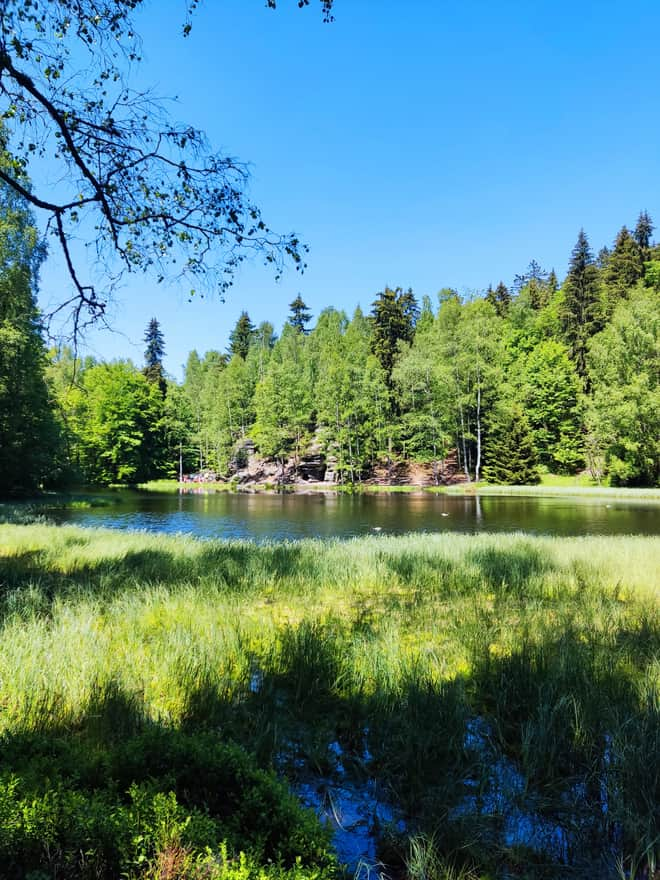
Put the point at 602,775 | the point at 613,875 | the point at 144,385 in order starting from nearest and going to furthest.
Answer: the point at 613,875 < the point at 602,775 < the point at 144,385

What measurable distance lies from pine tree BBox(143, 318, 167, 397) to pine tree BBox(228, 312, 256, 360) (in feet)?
45.2

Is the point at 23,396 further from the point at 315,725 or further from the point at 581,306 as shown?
the point at 581,306

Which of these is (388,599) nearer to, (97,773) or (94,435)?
(97,773)

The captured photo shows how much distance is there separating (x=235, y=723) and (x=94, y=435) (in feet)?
205

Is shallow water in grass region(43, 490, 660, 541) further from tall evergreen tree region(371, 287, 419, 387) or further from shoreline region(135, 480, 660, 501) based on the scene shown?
tall evergreen tree region(371, 287, 419, 387)

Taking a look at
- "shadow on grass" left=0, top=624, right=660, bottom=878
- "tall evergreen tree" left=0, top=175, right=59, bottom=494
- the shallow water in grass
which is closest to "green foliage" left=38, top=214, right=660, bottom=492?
"tall evergreen tree" left=0, top=175, right=59, bottom=494

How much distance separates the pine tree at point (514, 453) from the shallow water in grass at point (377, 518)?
11.9m

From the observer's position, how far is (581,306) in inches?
2512

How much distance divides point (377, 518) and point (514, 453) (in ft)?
90.4

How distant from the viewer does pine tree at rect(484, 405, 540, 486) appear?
49781 mm

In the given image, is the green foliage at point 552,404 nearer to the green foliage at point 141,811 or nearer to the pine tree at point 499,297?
the pine tree at point 499,297

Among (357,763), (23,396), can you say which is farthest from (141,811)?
(23,396)

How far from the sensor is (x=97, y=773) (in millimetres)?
2389

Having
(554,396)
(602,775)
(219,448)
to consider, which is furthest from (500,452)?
(602,775)
